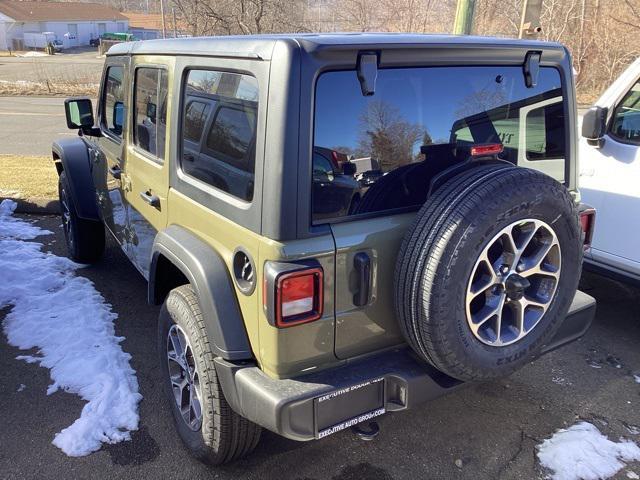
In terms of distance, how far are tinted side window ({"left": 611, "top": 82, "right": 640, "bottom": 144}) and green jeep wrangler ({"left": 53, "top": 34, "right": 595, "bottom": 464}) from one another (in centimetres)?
148

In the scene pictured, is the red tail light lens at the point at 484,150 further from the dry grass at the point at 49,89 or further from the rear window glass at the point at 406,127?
the dry grass at the point at 49,89

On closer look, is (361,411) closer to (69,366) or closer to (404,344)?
(404,344)

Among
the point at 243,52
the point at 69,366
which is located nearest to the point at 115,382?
the point at 69,366

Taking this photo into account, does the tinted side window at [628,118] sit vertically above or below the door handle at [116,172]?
above

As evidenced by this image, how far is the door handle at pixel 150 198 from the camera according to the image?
2.97 meters

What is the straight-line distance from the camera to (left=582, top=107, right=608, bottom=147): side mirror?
380 centimetres

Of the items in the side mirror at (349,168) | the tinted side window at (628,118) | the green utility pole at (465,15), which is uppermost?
the green utility pole at (465,15)

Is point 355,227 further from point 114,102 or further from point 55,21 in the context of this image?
point 55,21

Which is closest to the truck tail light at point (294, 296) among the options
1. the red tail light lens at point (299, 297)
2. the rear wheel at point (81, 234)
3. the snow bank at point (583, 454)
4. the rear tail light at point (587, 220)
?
the red tail light lens at point (299, 297)

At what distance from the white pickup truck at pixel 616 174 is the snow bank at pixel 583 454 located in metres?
1.40

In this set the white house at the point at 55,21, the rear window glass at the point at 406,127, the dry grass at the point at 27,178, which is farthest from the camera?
the white house at the point at 55,21

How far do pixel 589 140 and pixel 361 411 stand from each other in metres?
2.84

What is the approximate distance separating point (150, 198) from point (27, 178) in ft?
17.9

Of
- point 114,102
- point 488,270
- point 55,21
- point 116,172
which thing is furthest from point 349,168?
point 55,21
